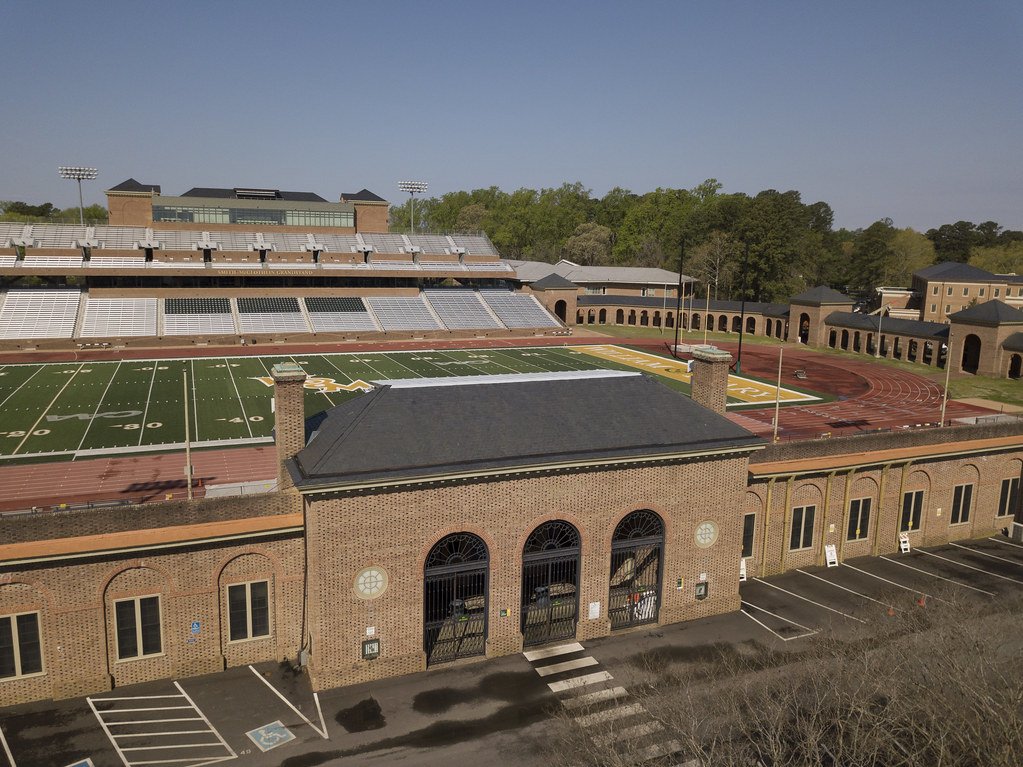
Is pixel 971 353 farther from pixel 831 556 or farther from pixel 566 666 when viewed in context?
pixel 566 666

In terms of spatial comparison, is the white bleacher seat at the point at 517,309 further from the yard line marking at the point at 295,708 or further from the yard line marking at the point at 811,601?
the yard line marking at the point at 295,708

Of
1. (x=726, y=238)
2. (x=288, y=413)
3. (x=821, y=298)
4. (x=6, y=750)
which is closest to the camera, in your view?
(x=6, y=750)

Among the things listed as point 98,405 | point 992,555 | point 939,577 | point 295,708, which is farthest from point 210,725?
point 98,405

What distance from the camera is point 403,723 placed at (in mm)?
16703

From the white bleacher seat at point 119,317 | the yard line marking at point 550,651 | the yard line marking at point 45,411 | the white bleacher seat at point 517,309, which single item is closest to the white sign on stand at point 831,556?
the yard line marking at point 550,651

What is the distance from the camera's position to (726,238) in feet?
348

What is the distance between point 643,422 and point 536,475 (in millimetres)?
4011

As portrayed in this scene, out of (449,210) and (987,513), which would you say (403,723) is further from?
(449,210)

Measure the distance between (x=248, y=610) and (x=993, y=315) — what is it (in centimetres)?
6398

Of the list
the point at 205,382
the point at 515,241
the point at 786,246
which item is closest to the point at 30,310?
the point at 205,382

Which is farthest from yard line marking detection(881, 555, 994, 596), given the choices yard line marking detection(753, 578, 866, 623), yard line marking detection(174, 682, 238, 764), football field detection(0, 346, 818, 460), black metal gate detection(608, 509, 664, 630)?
yard line marking detection(174, 682, 238, 764)

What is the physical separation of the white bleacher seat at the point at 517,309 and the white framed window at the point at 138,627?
6649 centimetres

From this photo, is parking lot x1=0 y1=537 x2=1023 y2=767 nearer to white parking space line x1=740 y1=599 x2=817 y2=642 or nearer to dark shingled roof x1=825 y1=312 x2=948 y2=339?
white parking space line x1=740 y1=599 x2=817 y2=642

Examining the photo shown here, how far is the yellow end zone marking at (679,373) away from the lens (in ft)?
171
